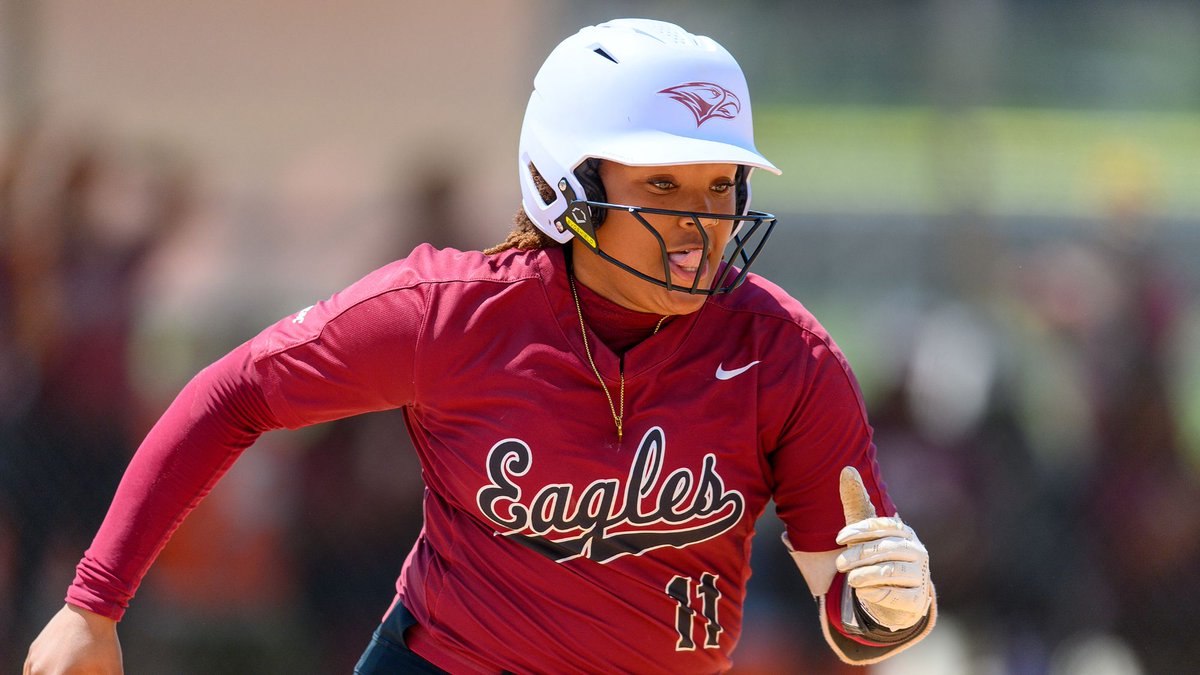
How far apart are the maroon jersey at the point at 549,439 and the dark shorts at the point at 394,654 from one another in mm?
67

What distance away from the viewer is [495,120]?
218 inches

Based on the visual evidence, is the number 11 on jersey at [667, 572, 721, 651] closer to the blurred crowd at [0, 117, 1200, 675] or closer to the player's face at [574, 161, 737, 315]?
the player's face at [574, 161, 737, 315]

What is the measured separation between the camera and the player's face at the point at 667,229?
2.34m

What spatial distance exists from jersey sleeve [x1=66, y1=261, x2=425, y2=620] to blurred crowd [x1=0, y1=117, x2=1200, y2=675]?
216 cm

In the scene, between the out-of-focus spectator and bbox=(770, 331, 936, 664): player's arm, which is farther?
the out-of-focus spectator

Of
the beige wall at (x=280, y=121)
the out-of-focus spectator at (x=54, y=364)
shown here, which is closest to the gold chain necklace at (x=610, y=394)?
the beige wall at (x=280, y=121)

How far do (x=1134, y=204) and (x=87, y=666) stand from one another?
4277 mm

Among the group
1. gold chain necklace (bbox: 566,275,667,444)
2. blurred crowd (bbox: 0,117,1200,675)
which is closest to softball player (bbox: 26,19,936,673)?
gold chain necklace (bbox: 566,275,667,444)

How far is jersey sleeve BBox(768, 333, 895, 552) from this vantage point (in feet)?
7.87

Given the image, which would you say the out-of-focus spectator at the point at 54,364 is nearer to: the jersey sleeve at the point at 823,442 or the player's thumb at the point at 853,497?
the jersey sleeve at the point at 823,442

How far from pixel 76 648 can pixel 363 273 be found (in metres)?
2.59

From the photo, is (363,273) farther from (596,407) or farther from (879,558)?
(879,558)

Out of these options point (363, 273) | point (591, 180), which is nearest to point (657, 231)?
point (591, 180)

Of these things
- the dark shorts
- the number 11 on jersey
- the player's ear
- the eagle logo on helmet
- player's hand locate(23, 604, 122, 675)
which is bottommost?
the dark shorts
